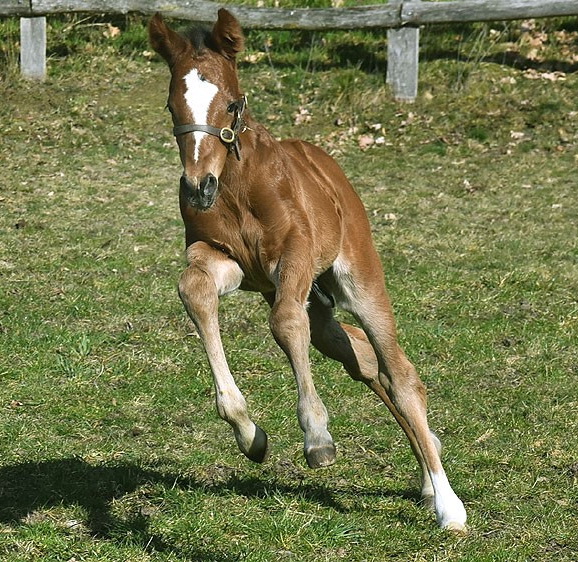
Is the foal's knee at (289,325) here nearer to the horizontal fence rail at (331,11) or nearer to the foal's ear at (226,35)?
the foal's ear at (226,35)

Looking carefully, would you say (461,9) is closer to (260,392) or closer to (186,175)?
(260,392)

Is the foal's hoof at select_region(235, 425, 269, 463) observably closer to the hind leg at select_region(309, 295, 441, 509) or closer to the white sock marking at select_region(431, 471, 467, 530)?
the white sock marking at select_region(431, 471, 467, 530)

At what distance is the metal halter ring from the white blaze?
12 cm

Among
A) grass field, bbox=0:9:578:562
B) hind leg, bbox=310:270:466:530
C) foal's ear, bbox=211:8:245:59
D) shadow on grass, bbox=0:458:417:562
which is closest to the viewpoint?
foal's ear, bbox=211:8:245:59

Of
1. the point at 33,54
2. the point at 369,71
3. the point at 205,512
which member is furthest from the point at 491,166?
the point at 205,512

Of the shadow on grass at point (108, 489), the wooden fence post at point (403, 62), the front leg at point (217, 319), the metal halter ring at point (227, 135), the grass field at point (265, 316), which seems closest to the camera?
the front leg at point (217, 319)

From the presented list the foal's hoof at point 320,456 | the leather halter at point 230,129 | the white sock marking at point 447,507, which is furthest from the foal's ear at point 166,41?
the white sock marking at point 447,507

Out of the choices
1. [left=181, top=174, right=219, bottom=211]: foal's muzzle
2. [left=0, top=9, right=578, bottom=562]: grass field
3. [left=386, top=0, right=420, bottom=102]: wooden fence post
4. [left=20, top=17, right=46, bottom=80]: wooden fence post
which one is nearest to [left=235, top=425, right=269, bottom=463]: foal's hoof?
[left=0, top=9, right=578, bottom=562]: grass field

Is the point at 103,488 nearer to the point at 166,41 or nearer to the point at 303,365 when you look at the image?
the point at 303,365

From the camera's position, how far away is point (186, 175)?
4488mm

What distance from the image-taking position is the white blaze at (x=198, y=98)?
454 cm

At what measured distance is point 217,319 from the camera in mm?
4730

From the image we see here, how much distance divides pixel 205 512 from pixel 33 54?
9.34 m

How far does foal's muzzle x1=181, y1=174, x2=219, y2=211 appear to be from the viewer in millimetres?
4441
